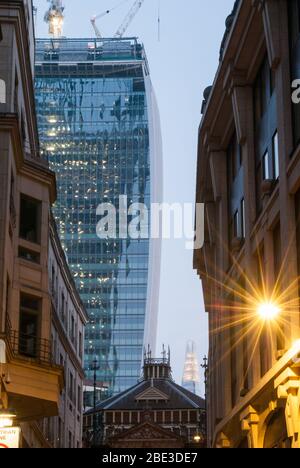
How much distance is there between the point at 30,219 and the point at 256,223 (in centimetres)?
1024

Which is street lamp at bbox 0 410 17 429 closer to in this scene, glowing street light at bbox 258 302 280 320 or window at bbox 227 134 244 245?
glowing street light at bbox 258 302 280 320

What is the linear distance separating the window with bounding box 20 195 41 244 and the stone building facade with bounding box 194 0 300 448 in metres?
9.21

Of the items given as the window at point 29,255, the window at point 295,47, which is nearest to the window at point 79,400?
the window at point 29,255

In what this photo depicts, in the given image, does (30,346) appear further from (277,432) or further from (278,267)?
(278,267)

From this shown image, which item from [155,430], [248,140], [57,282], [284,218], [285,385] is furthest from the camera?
[155,430]

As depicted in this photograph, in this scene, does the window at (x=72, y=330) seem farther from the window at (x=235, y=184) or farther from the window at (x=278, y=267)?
the window at (x=278, y=267)

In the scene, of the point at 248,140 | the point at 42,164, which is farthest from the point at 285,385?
the point at 42,164

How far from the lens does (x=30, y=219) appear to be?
45562 millimetres

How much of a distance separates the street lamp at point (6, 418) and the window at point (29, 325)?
13.8m

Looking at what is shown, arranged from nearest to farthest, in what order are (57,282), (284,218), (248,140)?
(284,218), (248,140), (57,282)

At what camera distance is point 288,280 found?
116 feet

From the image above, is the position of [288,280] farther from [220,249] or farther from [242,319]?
[220,249]

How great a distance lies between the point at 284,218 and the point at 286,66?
569 cm

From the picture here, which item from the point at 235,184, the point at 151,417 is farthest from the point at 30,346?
the point at 151,417
